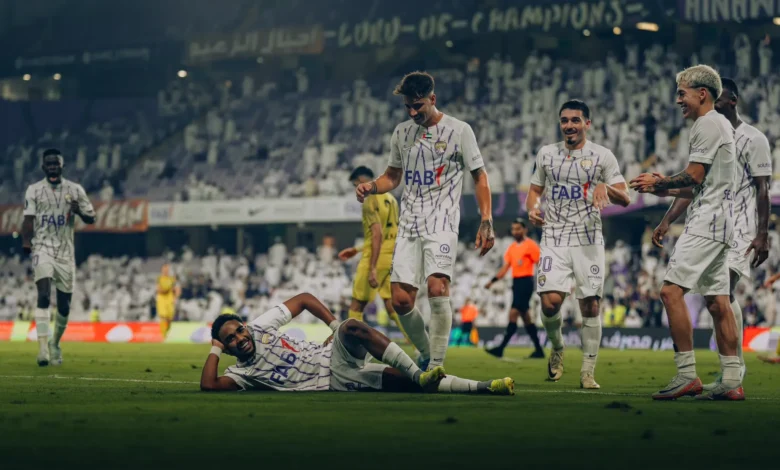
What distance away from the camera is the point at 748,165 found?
1209cm

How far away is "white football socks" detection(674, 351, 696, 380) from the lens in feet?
33.4

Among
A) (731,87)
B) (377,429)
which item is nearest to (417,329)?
(731,87)

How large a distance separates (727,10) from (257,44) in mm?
18269

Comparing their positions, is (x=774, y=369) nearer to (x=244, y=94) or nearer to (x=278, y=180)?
(x=278, y=180)

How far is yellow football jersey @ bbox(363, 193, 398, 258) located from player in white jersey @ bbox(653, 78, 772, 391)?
232 inches

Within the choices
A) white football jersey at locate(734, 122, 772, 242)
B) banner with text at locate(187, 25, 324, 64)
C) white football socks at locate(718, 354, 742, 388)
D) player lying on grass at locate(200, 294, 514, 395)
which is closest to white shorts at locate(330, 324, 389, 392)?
player lying on grass at locate(200, 294, 514, 395)

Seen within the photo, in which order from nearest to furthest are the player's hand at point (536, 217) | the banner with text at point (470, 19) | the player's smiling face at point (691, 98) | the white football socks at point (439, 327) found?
1. the player's smiling face at point (691, 98)
2. the white football socks at point (439, 327)
3. the player's hand at point (536, 217)
4. the banner with text at point (470, 19)

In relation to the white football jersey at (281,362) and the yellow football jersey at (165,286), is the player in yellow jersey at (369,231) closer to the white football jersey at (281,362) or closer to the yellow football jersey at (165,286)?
the white football jersey at (281,362)

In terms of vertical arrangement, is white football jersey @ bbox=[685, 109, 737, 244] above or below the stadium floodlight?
below

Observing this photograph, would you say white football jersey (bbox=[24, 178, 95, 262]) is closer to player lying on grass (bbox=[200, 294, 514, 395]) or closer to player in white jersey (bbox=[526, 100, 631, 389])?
player lying on grass (bbox=[200, 294, 514, 395])

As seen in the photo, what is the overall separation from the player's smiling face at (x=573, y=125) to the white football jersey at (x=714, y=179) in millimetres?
2756

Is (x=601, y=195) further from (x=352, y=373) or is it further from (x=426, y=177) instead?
(x=352, y=373)

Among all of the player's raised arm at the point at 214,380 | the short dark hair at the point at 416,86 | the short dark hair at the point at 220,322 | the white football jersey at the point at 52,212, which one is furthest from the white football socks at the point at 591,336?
the white football jersey at the point at 52,212

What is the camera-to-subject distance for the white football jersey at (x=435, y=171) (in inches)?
463
